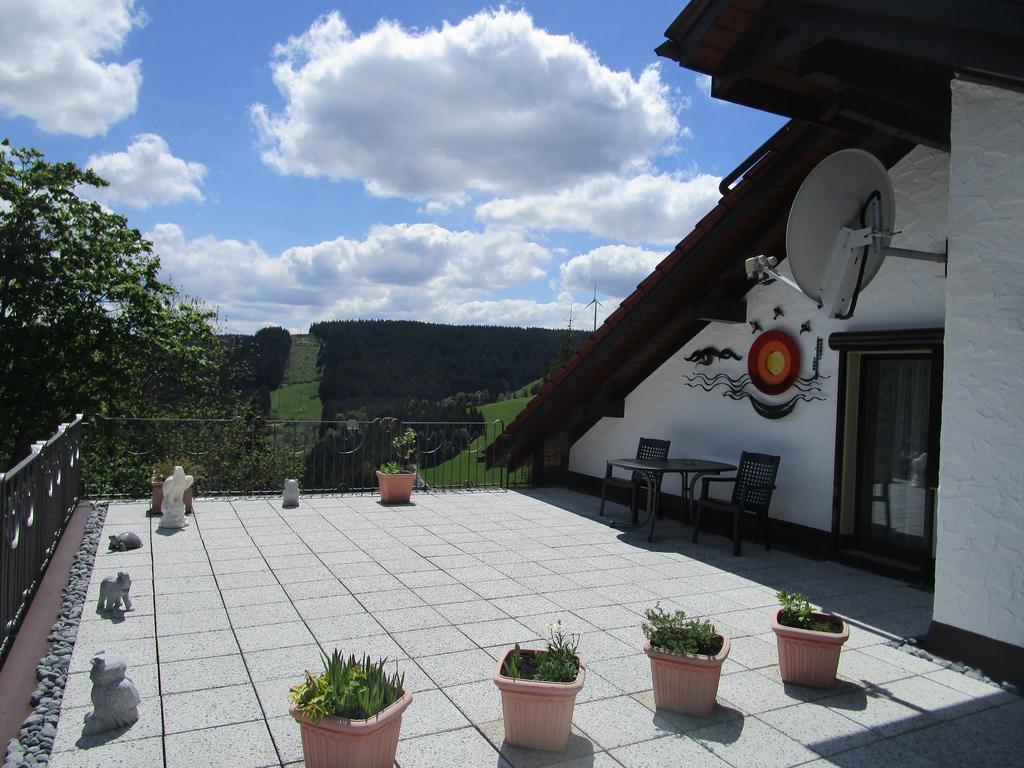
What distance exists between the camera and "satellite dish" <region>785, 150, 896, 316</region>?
15.3 ft

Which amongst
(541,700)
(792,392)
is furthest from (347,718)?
(792,392)

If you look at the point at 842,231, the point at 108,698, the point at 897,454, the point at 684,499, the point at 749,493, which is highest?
the point at 842,231

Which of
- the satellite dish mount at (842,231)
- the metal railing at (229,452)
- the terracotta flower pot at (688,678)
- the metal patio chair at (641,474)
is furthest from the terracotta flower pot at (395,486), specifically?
the terracotta flower pot at (688,678)

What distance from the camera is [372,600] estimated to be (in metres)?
5.10

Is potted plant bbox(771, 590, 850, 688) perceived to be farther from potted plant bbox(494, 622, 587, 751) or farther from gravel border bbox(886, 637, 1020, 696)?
potted plant bbox(494, 622, 587, 751)

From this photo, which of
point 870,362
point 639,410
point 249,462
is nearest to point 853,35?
point 870,362

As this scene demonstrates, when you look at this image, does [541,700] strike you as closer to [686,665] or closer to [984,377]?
[686,665]

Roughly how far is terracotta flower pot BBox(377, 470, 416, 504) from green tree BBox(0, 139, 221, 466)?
809cm

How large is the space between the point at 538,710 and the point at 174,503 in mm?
5524

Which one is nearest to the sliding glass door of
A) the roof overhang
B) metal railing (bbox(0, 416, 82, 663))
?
the roof overhang

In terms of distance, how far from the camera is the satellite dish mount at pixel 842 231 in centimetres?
464

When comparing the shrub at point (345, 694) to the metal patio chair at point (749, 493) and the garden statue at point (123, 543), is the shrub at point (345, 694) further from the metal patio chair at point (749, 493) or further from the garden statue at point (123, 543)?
the metal patio chair at point (749, 493)

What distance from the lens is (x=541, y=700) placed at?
2.98 meters

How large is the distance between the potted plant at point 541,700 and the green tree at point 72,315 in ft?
44.5
